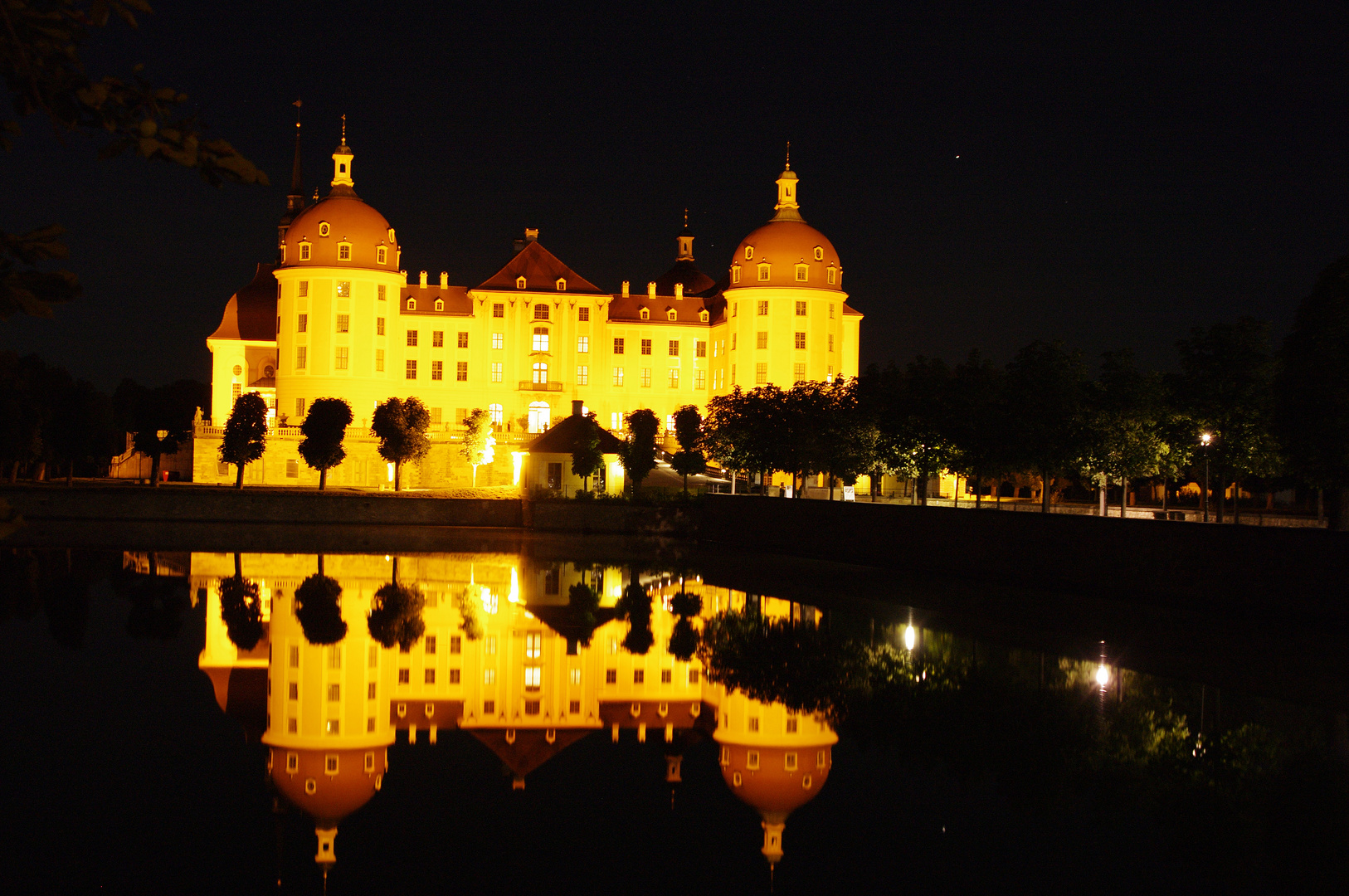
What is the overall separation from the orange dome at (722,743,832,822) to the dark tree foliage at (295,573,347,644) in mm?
8630

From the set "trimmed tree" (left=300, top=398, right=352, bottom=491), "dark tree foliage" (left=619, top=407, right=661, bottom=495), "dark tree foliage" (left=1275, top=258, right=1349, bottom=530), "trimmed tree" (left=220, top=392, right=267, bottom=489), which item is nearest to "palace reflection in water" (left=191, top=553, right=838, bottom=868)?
"dark tree foliage" (left=1275, top=258, right=1349, bottom=530)

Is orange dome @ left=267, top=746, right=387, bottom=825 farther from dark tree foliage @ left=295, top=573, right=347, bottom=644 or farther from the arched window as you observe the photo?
the arched window

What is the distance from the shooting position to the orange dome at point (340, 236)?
7006 centimetres

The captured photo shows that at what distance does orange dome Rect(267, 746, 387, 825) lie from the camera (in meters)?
10.4

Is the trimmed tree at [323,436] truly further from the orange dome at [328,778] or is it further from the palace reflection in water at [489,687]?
the orange dome at [328,778]

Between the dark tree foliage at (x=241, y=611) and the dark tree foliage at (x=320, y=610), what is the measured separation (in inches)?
27.5

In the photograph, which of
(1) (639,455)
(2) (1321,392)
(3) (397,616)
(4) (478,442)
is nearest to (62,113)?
(3) (397,616)

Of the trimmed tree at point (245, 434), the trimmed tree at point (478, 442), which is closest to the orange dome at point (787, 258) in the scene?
the trimmed tree at point (478, 442)

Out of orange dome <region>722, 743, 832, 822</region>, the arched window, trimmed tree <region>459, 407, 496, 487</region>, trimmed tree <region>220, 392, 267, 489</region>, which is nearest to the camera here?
orange dome <region>722, 743, 832, 822</region>

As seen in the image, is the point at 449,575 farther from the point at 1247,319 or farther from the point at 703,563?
the point at 1247,319

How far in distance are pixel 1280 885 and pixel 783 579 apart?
71.7 ft

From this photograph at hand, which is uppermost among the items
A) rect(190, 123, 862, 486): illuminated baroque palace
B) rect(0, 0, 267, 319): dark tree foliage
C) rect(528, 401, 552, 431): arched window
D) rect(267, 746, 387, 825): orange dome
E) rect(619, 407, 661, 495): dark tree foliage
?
rect(190, 123, 862, 486): illuminated baroque palace

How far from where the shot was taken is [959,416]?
136ft

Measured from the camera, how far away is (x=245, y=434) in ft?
198
